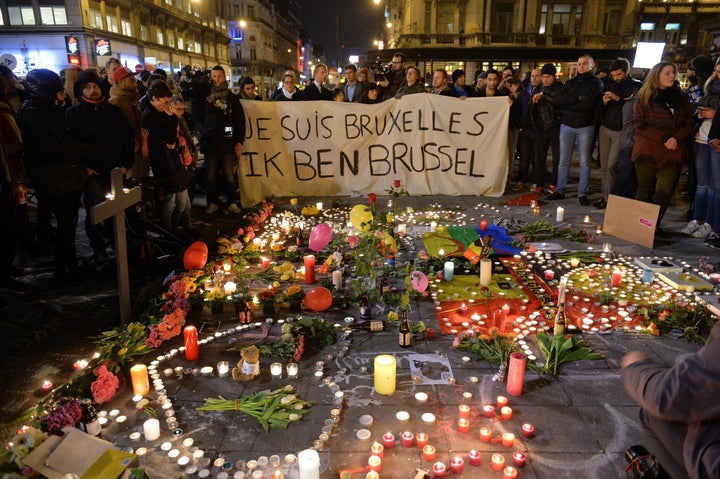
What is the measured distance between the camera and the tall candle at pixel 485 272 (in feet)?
16.3

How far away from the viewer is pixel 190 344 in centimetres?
373

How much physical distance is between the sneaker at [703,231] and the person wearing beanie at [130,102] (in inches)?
282

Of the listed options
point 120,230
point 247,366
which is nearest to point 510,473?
point 247,366

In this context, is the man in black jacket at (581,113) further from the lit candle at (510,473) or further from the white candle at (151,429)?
the white candle at (151,429)

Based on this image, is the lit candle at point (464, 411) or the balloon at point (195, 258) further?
the balloon at point (195, 258)

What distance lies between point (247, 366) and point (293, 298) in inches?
46.4

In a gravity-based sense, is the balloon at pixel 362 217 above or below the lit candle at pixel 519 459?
above

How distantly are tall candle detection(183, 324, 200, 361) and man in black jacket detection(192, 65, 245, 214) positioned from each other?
15.2 feet

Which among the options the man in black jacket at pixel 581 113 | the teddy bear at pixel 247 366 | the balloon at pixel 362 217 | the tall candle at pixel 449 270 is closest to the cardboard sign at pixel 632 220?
the man in black jacket at pixel 581 113

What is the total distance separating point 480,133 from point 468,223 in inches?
95.1

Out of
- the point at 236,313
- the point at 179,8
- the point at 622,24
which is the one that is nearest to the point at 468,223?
the point at 236,313

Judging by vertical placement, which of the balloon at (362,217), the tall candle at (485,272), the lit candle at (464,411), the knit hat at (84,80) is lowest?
the lit candle at (464,411)

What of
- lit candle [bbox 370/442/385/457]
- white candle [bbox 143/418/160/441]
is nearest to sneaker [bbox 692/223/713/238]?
lit candle [bbox 370/442/385/457]

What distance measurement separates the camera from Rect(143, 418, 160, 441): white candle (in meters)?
2.87
